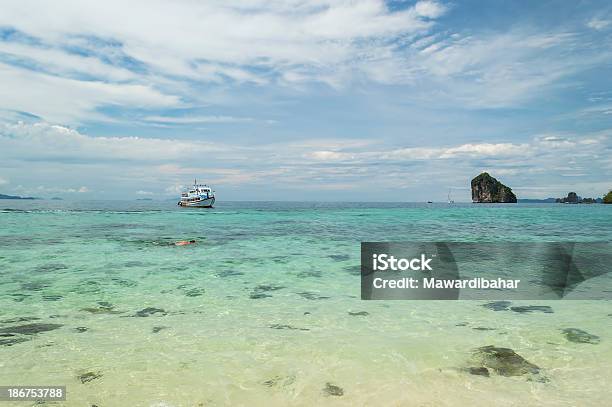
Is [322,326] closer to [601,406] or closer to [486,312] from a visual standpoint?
[486,312]

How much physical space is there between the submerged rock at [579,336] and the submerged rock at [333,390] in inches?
233

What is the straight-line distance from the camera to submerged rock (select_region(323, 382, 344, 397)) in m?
6.35

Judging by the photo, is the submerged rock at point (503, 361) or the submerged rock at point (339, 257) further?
the submerged rock at point (339, 257)

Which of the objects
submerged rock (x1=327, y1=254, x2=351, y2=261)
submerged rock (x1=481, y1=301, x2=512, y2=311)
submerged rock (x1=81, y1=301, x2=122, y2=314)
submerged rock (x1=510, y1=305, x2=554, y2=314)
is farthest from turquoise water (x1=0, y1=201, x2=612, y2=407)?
submerged rock (x1=327, y1=254, x2=351, y2=261)

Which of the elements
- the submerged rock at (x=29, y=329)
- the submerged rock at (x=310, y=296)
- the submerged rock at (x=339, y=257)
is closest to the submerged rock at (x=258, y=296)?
the submerged rock at (x=310, y=296)

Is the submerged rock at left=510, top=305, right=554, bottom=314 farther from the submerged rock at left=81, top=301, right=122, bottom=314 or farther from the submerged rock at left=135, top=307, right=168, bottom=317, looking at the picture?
the submerged rock at left=81, top=301, right=122, bottom=314

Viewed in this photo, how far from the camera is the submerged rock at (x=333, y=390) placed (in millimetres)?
6348

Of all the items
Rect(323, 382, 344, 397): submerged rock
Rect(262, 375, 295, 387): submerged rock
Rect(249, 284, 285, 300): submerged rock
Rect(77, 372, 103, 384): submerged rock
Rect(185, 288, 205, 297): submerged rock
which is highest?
Rect(77, 372, 103, 384): submerged rock

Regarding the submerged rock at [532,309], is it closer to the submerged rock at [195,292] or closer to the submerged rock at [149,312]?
the submerged rock at [195,292]

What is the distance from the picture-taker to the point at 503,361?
7.48m

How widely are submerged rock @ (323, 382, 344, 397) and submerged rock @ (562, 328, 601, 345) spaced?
5.93 meters

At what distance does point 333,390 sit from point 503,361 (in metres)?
3.58

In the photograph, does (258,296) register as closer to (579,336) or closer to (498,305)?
(498,305)

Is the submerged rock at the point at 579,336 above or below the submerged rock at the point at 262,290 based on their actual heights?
above
